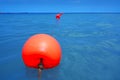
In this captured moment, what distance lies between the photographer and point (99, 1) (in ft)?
22.9

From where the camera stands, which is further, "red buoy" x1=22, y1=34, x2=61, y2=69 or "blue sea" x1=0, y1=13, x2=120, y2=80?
"blue sea" x1=0, y1=13, x2=120, y2=80

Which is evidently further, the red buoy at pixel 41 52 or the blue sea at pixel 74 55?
the blue sea at pixel 74 55

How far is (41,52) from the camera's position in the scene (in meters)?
2.16

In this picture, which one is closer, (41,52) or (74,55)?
(41,52)

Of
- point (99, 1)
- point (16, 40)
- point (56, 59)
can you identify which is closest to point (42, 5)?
point (99, 1)

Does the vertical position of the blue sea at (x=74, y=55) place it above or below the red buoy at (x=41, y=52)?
below

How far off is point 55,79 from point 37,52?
1.13ft

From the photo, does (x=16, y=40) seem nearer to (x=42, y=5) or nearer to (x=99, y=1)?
(x=42, y=5)

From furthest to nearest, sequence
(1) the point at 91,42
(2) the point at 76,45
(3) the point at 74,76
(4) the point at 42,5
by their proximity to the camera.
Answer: (4) the point at 42,5 → (1) the point at 91,42 → (2) the point at 76,45 → (3) the point at 74,76

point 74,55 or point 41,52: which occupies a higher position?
point 41,52

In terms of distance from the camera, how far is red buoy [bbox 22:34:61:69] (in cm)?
217

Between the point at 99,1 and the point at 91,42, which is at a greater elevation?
the point at 99,1

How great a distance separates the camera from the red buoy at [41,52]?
7.13 ft

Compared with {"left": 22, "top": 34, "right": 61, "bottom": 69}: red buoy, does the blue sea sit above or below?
below
